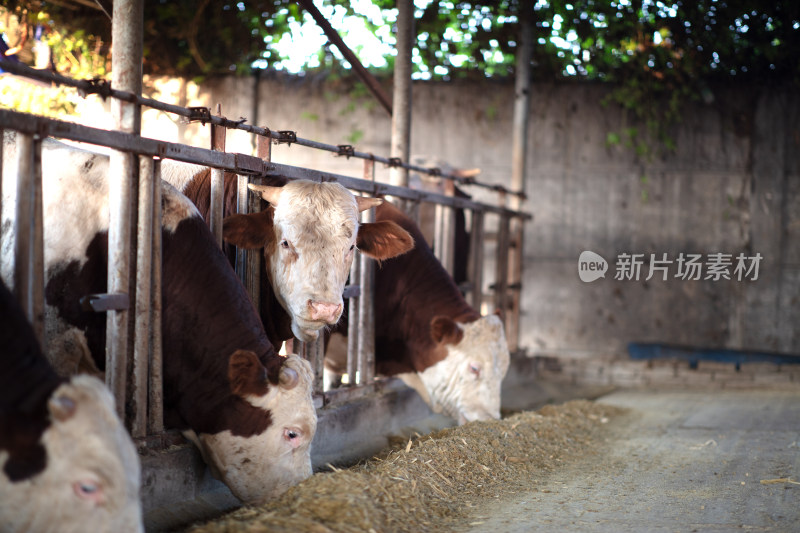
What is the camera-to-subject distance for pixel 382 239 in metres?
4.83

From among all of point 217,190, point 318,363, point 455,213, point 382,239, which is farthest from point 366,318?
point 455,213

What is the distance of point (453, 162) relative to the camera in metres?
11.2

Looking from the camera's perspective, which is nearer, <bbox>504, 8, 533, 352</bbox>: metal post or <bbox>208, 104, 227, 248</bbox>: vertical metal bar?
<bbox>208, 104, 227, 248</bbox>: vertical metal bar

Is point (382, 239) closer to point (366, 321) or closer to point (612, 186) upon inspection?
point (366, 321)

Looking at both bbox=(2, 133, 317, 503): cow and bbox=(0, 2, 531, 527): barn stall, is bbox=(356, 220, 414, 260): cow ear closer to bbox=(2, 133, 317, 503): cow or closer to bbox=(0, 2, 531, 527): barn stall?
bbox=(0, 2, 531, 527): barn stall

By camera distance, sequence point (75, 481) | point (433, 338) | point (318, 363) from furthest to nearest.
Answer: point (433, 338)
point (318, 363)
point (75, 481)

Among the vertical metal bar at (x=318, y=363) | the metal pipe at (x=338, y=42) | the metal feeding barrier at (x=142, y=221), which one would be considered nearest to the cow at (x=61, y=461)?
the metal feeding barrier at (x=142, y=221)

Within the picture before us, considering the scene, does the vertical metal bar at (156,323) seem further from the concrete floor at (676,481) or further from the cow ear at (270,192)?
the concrete floor at (676,481)

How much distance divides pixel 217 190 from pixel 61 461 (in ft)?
6.77

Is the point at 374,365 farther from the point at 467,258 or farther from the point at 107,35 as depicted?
the point at 107,35

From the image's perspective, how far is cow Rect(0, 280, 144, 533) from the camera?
2.43 meters

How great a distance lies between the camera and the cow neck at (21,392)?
8.04 feet

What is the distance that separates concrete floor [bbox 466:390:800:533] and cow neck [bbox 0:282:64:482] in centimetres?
180

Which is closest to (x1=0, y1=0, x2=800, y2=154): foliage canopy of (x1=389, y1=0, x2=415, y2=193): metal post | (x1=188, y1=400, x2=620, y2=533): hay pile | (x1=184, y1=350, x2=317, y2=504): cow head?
(x1=389, y1=0, x2=415, y2=193): metal post
